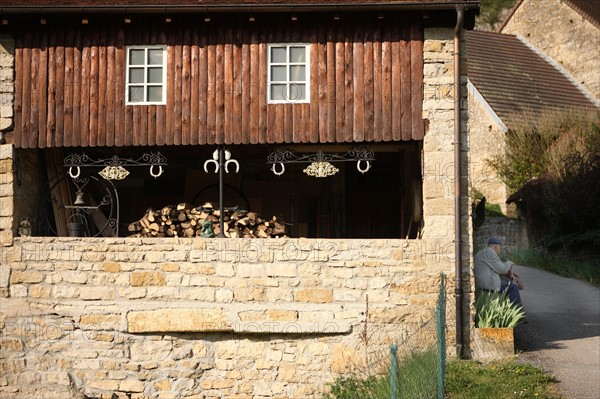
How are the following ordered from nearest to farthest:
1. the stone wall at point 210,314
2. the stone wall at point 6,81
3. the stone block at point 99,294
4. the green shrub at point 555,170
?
1. the stone wall at point 210,314
2. the stone block at point 99,294
3. the stone wall at point 6,81
4. the green shrub at point 555,170

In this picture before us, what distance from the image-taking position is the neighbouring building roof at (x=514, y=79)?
2716 cm

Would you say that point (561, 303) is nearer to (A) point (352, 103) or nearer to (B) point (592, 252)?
(B) point (592, 252)

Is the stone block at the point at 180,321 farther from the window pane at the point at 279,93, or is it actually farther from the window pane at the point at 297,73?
the window pane at the point at 297,73

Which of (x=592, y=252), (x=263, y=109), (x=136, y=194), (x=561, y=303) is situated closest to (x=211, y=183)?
(x=136, y=194)

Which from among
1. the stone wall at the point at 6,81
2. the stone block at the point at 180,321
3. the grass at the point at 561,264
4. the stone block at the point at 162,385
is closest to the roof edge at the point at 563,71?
the grass at the point at 561,264

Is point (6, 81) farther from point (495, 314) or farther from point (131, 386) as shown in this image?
point (495, 314)

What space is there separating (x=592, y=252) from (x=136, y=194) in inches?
446

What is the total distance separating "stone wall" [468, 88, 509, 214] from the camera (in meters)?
26.4

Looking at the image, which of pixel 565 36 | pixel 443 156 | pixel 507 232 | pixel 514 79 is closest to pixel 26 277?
pixel 443 156

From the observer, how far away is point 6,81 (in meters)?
13.3

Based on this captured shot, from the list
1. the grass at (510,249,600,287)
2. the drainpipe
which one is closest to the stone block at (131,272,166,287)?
the drainpipe

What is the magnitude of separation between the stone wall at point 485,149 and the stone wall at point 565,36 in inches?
208

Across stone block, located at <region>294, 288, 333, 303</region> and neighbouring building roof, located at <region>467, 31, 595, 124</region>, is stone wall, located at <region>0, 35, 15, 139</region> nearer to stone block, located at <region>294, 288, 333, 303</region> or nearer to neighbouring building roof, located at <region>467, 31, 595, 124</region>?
stone block, located at <region>294, 288, 333, 303</region>

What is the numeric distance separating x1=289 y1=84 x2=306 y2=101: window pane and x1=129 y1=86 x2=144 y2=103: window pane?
2289 mm
